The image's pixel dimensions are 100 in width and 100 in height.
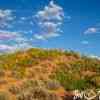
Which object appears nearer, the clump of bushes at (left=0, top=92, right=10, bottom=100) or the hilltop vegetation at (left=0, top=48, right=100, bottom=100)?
the clump of bushes at (left=0, top=92, right=10, bottom=100)

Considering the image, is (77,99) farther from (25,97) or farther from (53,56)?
(53,56)

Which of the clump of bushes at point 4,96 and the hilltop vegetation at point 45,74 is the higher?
the hilltop vegetation at point 45,74

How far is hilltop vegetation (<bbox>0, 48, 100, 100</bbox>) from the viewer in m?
23.1

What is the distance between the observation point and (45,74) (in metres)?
29.9

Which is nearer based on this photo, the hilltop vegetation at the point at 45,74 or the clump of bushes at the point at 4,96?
the clump of bushes at the point at 4,96

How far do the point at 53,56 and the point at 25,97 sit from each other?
48.0 ft

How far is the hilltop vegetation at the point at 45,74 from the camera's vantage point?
23.1 meters

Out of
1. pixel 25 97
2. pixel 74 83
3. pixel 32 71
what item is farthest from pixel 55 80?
pixel 25 97

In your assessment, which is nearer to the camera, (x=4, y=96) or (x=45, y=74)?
(x=4, y=96)

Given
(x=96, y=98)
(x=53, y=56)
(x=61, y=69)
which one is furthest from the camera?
(x=53, y=56)

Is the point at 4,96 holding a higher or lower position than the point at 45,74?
lower

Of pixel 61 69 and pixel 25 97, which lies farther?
pixel 61 69

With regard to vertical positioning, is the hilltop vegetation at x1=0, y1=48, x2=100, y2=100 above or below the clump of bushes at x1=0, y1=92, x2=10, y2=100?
above

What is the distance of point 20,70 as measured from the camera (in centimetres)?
2994
